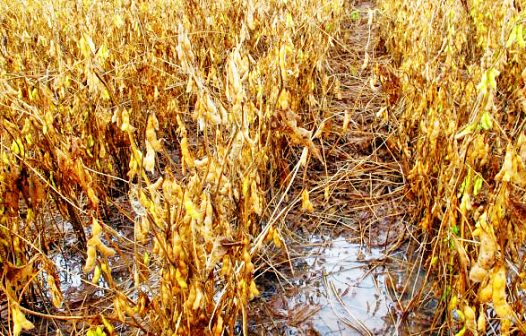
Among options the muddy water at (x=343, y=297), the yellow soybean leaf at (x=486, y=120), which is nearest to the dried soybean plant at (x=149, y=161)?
the muddy water at (x=343, y=297)

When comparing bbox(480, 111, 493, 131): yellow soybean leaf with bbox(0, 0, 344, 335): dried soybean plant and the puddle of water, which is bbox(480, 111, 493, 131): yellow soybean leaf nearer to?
bbox(0, 0, 344, 335): dried soybean plant

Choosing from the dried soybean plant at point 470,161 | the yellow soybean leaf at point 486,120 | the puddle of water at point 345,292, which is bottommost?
the puddle of water at point 345,292

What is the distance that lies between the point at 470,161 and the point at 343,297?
0.83m

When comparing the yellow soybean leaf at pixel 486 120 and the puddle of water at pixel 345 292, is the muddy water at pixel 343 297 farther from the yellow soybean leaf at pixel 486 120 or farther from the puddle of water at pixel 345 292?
the yellow soybean leaf at pixel 486 120

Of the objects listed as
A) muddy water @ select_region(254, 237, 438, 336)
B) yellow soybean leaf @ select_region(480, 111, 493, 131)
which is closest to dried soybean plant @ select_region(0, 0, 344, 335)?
muddy water @ select_region(254, 237, 438, 336)

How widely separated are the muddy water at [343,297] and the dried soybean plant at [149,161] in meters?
0.24

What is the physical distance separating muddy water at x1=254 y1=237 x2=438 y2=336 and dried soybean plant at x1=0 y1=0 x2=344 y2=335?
243 mm

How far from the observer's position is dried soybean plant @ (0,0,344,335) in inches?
56.6

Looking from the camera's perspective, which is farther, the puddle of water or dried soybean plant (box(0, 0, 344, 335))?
the puddle of water

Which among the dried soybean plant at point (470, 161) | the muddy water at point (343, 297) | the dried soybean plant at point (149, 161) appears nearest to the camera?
the dried soybean plant at point (470, 161)

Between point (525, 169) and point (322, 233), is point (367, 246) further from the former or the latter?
point (525, 169)

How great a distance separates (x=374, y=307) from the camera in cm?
207

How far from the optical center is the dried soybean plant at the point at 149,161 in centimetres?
144

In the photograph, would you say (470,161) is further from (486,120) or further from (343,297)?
(343,297)
